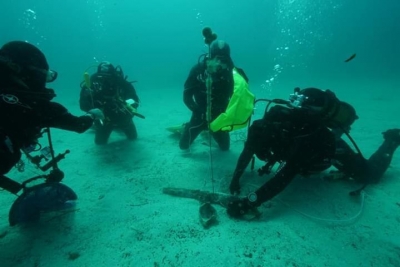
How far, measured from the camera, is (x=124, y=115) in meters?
6.79

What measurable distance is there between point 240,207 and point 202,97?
322 centimetres

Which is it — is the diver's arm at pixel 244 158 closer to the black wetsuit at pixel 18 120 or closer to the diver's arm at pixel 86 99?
the black wetsuit at pixel 18 120

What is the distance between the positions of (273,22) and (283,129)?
100518 millimetres

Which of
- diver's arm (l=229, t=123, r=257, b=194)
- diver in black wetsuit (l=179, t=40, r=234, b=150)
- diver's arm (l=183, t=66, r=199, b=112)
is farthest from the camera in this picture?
diver's arm (l=183, t=66, r=199, b=112)

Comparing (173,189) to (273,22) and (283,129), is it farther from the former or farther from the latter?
(273,22)

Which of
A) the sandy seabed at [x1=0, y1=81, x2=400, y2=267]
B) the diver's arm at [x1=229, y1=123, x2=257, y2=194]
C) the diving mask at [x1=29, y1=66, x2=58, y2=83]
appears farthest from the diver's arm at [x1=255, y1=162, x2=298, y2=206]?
the diving mask at [x1=29, y1=66, x2=58, y2=83]

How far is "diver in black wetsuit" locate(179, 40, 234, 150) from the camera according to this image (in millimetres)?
5012

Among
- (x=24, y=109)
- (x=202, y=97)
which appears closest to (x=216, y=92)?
(x=202, y=97)

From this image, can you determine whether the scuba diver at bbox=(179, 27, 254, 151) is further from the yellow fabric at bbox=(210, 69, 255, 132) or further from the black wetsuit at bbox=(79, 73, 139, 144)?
the black wetsuit at bbox=(79, 73, 139, 144)

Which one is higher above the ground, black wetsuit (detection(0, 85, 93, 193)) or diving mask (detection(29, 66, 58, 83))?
diving mask (detection(29, 66, 58, 83))

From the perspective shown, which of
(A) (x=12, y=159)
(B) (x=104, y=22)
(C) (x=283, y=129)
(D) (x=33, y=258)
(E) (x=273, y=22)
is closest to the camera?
(A) (x=12, y=159)

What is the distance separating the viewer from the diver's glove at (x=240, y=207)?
3.25 meters

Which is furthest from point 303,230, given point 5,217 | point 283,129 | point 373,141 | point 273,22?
point 273,22

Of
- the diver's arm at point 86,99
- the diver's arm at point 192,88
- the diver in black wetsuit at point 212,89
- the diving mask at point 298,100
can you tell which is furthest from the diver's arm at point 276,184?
the diver's arm at point 86,99
